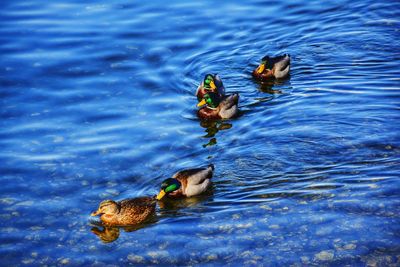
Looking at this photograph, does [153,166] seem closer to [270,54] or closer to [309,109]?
[309,109]

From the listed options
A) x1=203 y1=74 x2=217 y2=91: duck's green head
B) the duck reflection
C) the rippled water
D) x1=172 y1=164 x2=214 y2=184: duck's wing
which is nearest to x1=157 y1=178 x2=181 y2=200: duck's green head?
x1=172 y1=164 x2=214 y2=184: duck's wing

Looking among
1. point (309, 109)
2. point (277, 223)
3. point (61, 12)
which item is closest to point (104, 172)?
point (277, 223)

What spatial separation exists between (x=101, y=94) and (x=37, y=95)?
4.30ft

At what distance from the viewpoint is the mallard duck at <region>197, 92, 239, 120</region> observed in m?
13.8

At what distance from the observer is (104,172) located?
38.9 ft

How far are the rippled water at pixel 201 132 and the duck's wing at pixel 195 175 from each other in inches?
12.3

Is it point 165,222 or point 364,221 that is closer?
point 364,221

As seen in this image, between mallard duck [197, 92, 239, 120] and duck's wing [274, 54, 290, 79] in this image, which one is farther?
duck's wing [274, 54, 290, 79]

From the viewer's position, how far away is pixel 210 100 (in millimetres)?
13852

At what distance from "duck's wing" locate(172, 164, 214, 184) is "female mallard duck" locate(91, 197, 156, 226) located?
0.77m

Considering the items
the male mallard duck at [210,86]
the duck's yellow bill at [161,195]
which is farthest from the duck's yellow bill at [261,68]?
the duck's yellow bill at [161,195]

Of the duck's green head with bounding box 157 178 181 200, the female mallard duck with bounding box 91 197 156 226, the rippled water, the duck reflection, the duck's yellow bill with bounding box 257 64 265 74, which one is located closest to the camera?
the rippled water

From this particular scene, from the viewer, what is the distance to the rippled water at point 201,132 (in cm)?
970

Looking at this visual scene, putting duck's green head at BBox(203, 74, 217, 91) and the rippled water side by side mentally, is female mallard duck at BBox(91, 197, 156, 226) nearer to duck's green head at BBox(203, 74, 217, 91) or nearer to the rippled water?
the rippled water
